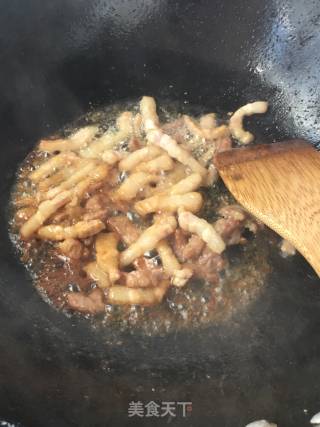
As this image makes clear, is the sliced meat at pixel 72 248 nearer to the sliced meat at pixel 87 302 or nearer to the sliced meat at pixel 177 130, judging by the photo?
Result: the sliced meat at pixel 87 302

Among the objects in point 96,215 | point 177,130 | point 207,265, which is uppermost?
point 177,130

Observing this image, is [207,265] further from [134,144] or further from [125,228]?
[134,144]

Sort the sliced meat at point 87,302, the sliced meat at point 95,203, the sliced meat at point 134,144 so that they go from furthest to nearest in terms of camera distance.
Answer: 1. the sliced meat at point 134,144
2. the sliced meat at point 95,203
3. the sliced meat at point 87,302

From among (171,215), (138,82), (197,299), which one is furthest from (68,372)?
(138,82)

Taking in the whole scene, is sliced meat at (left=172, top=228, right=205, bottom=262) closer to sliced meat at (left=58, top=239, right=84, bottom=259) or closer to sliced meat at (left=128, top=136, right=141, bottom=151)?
sliced meat at (left=58, top=239, right=84, bottom=259)

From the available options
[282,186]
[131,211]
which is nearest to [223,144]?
[282,186]

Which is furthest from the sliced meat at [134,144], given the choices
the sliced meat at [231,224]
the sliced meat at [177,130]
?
the sliced meat at [231,224]
